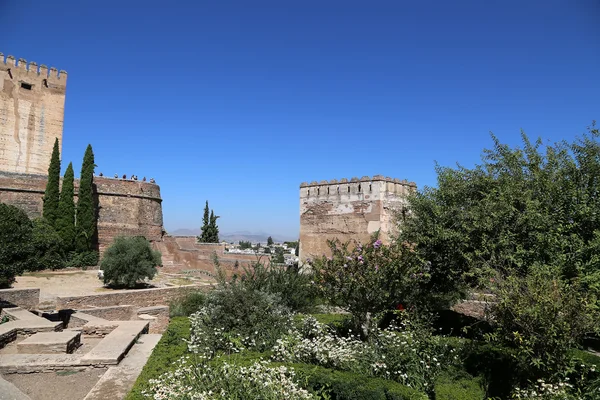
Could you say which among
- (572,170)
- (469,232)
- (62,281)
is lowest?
(62,281)

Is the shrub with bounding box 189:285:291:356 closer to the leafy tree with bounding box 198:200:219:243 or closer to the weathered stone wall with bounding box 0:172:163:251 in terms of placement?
the weathered stone wall with bounding box 0:172:163:251

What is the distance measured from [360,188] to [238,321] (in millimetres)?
9449

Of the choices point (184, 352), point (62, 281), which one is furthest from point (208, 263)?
point (184, 352)

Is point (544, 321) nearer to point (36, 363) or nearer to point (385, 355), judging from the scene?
point (385, 355)

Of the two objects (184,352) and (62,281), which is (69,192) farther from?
(184,352)

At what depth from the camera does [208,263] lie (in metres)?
27.4

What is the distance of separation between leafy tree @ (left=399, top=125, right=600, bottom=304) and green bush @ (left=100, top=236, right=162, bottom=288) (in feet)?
39.3

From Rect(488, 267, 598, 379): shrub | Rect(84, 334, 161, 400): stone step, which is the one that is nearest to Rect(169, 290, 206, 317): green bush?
Rect(84, 334, 161, 400): stone step

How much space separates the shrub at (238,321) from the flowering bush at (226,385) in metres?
1.56

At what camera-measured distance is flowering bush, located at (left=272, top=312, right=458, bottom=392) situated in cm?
632

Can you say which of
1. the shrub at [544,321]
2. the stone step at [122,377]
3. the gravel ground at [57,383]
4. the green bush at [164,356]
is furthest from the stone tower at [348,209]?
the gravel ground at [57,383]

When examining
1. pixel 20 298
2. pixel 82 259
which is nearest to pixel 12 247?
pixel 20 298

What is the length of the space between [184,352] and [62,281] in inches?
655

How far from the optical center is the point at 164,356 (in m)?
7.07
